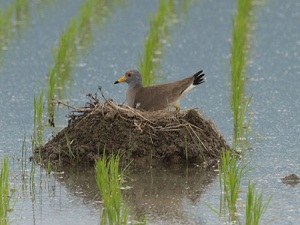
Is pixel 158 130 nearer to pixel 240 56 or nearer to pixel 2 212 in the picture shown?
pixel 2 212

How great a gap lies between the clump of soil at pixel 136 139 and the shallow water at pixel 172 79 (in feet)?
0.51

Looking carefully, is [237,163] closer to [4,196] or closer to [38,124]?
[38,124]

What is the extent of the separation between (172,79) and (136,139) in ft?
10.4

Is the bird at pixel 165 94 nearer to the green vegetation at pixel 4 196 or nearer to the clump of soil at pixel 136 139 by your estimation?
the clump of soil at pixel 136 139

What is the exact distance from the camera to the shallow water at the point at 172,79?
6723mm

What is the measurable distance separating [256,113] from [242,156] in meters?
1.75

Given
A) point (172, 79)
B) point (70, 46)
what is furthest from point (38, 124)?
point (70, 46)

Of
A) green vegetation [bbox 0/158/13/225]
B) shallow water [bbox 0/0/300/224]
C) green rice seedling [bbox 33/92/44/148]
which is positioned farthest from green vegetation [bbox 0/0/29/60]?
green vegetation [bbox 0/158/13/225]

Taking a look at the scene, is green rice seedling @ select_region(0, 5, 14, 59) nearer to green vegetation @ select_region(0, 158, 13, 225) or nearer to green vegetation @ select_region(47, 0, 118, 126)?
green vegetation @ select_region(47, 0, 118, 126)

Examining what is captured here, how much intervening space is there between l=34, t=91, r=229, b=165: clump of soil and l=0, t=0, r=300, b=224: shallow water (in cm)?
16

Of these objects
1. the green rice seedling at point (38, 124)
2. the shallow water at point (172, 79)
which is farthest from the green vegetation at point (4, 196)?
the green rice seedling at point (38, 124)

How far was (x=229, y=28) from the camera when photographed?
1395cm

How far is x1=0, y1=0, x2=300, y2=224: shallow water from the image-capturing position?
6.72 meters

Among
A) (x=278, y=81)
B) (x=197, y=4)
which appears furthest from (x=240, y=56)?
(x=197, y=4)
